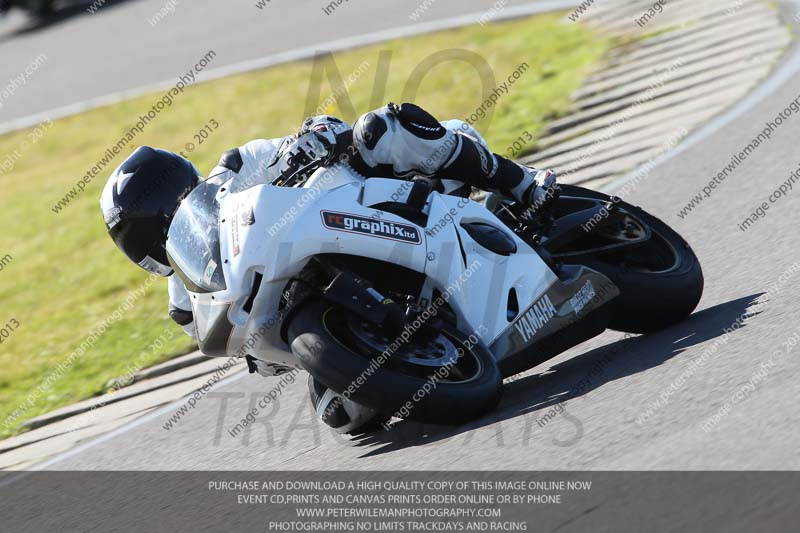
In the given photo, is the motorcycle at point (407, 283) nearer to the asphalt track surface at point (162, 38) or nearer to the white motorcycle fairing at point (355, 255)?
the white motorcycle fairing at point (355, 255)

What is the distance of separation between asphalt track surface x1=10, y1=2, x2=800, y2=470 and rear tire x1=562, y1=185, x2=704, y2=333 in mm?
83

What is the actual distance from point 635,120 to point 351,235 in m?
5.71

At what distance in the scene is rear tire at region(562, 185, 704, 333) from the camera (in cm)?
544

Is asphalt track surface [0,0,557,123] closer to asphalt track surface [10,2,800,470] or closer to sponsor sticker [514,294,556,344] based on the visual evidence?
asphalt track surface [10,2,800,470]

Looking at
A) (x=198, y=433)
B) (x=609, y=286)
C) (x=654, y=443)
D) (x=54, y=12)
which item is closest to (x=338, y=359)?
(x=654, y=443)

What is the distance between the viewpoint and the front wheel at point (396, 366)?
4.45 meters

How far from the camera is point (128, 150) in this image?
1474cm

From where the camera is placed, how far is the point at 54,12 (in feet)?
72.2

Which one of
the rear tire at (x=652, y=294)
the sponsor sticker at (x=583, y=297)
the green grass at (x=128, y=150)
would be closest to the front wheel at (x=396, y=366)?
the sponsor sticker at (x=583, y=297)

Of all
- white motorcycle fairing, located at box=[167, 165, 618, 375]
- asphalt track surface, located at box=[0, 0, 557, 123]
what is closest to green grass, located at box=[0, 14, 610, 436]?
asphalt track surface, located at box=[0, 0, 557, 123]

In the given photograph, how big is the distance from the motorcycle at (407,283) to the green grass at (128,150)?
10.9 feet

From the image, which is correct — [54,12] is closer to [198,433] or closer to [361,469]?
[198,433]

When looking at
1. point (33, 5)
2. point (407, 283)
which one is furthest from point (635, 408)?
point (33, 5)
